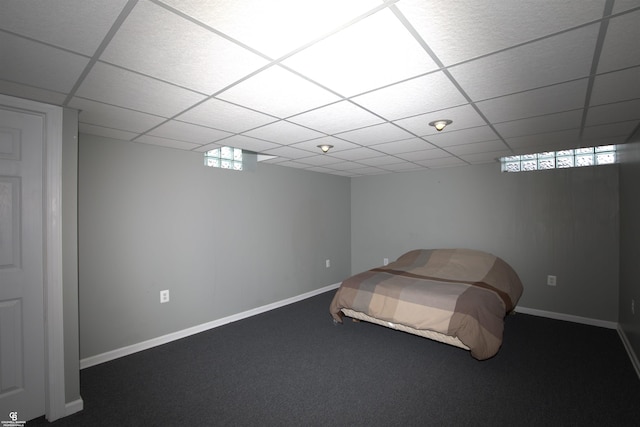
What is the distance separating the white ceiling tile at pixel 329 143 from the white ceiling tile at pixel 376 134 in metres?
0.11

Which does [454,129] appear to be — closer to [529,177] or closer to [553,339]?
[529,177]

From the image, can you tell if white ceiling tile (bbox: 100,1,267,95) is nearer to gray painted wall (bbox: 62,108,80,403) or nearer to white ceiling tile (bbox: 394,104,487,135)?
A: gray painted wall (bbox: 62,108,80,403)

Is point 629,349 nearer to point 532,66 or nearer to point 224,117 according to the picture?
point 532,66

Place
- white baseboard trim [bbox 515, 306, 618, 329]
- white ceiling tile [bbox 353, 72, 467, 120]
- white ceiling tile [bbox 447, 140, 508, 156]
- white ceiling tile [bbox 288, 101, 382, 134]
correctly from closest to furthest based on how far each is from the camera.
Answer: white ceiling tile [bbox 353, 72, 467, 120]
white ceiling tile [bbox 288, 101, 382, 134]
white ceiling tile [bbox 447, 140, 508, 156]
white baseboard trim [bbox 515, 306, 618, 329]

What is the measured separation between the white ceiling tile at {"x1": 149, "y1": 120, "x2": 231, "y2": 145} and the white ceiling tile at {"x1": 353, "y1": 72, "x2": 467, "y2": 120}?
1416 millimetres

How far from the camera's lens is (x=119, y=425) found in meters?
1.90

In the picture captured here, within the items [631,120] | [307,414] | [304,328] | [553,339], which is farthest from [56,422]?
[631,120]

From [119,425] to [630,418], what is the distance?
340cm

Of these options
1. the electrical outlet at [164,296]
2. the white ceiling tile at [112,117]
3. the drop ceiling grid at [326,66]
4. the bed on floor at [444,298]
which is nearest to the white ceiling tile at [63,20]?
the drop ceiling grid at [326,66]

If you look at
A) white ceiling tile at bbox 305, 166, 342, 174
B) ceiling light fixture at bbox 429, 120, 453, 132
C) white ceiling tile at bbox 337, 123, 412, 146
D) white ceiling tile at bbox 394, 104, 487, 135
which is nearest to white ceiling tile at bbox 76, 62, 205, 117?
white ceiling tile at bbox 337, 123, 412, 146

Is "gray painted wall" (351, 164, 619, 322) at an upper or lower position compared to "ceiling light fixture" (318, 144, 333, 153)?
lower

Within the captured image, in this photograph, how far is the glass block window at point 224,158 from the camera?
3543mm

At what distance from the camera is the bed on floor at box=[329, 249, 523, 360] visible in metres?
2.49

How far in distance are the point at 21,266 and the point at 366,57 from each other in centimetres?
256
